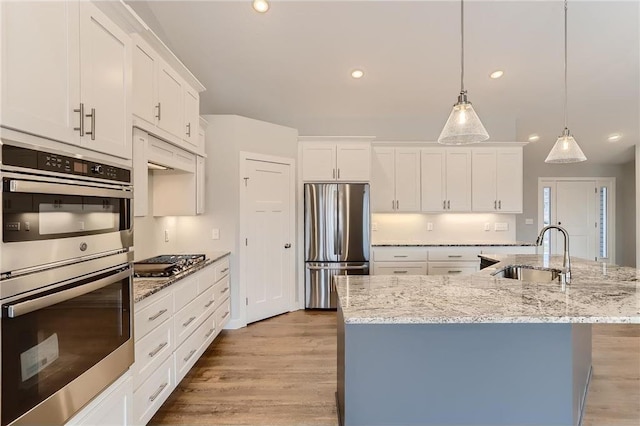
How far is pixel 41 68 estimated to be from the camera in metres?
1.07

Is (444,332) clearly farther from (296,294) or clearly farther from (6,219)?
(296,294)

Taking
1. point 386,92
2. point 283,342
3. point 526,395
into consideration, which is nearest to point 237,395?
point 283,342

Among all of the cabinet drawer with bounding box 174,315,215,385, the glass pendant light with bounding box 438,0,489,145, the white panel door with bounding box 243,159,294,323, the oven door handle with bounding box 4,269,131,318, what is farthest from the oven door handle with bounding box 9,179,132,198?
the white panel door with bounding box 243,159,294,323

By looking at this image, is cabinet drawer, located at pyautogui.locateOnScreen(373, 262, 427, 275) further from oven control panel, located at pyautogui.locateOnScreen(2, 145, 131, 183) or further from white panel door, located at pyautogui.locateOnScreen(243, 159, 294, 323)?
oven control panel, located at pyautogui.locateOnScreen(2, 145, 131, 183)

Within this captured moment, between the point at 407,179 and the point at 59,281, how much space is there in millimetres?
4402

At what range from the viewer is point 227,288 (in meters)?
3.53

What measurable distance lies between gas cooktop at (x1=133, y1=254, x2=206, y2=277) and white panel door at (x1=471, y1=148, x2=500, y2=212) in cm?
403

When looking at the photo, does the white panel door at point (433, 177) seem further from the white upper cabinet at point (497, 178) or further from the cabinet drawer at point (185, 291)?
the cabinet drawer at point (185, 291)

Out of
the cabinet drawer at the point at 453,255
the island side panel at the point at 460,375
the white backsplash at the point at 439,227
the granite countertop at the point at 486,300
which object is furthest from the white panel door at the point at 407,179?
the island side panel at the point at 460,375

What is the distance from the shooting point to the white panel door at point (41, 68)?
962 mm

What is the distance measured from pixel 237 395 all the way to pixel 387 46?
145 inches

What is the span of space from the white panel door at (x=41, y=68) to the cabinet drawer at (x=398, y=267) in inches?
149

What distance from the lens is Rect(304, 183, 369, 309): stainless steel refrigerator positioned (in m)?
4.28

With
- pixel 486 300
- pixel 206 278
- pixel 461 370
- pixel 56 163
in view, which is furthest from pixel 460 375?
pixel 206 278
